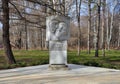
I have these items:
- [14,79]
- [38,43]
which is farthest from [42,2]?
[38,43]

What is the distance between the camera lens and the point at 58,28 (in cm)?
964

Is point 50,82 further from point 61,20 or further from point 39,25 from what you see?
point 39,25

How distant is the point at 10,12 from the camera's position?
13609mm

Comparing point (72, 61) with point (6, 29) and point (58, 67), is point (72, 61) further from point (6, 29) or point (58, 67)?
point (58, 67)

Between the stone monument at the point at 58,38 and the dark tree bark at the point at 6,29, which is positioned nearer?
the stone monument at the point at 58,38

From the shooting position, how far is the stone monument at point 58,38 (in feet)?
31.5

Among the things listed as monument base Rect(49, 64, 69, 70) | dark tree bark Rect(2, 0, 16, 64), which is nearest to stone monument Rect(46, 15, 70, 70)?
monument base Rect(49, 64, 69, 70)

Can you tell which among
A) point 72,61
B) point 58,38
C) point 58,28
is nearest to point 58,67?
point 58,38

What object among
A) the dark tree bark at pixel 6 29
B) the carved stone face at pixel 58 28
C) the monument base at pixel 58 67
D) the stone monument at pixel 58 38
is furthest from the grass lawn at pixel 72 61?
the carved stone face at pixel 58 28

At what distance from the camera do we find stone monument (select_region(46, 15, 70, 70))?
9.60 metres

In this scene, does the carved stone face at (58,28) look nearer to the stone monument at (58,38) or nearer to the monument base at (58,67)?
the stone monument at (58,38)

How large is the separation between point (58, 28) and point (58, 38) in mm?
337

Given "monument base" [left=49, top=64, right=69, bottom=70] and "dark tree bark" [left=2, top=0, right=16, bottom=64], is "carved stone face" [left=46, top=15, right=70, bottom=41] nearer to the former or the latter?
"monument base" [left=49, top=64, right=69, bottom=70]

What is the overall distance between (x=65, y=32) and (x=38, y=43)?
149ft
